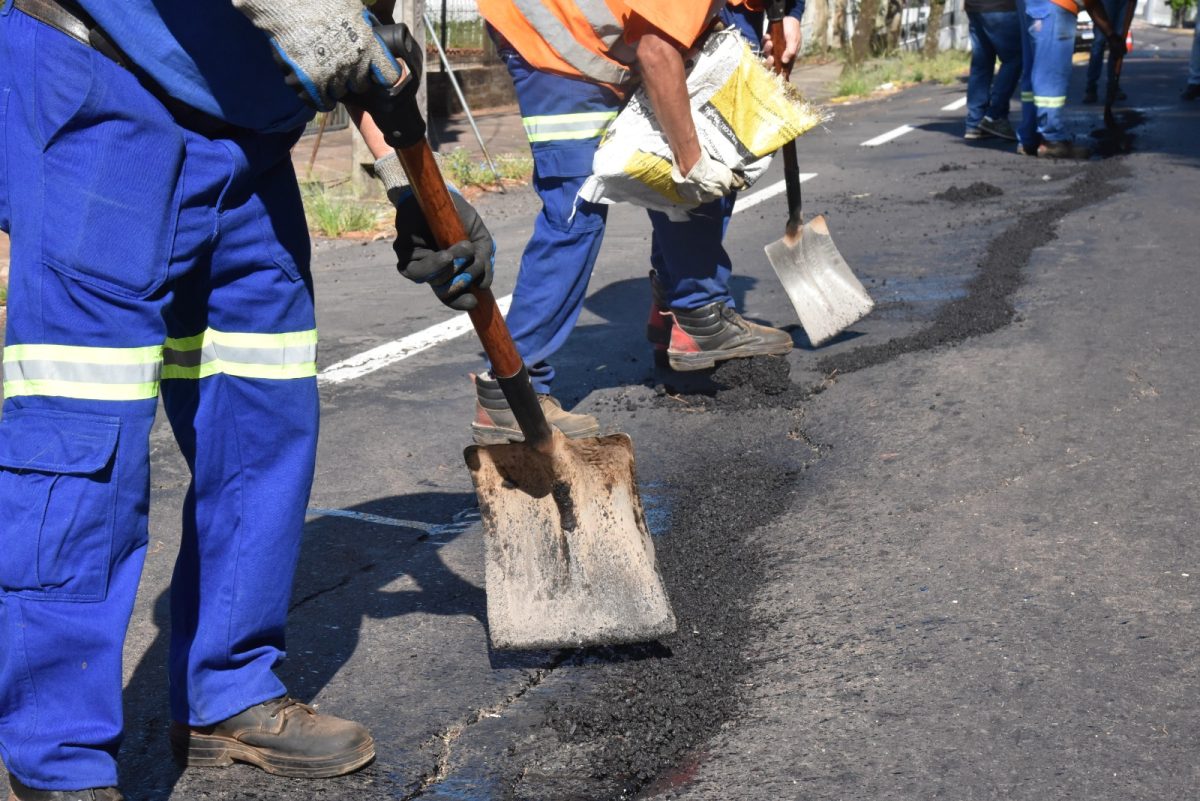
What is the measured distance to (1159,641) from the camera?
8.72ft

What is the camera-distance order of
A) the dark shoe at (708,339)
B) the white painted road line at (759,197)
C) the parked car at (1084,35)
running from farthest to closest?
the parked car at (1084,35)
the white painted road line at (759,197)
the dark shoe at (708,339)

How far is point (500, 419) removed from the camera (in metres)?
4.12

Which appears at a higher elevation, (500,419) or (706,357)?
(500,419)

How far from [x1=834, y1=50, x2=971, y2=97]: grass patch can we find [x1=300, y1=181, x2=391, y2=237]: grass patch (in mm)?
9991

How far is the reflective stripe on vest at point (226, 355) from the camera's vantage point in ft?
7.80

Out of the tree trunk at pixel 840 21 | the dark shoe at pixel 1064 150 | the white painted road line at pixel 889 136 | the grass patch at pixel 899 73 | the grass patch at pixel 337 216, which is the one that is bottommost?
the tree trunk at pixel 840 21

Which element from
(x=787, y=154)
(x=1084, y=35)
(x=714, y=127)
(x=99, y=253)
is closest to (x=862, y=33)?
(x=1084, y=35)

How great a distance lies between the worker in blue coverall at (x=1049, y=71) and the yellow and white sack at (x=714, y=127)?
20.8 ft

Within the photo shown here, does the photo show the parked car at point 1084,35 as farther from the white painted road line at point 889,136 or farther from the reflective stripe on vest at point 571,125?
the reflective stripe on vest at point 571,125

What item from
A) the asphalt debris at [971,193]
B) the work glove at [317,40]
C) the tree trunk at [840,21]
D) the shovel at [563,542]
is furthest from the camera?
the tree trunk at [840,21]

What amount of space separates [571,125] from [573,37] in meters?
0.26

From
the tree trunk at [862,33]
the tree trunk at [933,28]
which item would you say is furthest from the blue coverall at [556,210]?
the tree trunk at [933,28]

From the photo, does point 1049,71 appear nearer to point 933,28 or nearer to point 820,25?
point 933,28

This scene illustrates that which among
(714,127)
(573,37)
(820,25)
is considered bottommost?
(820,25)
